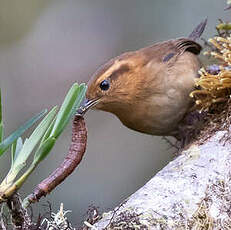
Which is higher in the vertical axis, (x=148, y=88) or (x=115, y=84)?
(x=115, y=84)

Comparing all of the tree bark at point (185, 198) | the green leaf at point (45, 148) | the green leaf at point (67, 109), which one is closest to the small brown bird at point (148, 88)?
the tree bark at point (185, 198)

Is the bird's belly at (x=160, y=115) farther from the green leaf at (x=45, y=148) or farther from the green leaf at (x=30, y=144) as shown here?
the green leaf at (x=45, y=148)

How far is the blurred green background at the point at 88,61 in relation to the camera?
207 inches

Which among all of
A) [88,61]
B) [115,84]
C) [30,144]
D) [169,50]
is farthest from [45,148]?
[88,61]

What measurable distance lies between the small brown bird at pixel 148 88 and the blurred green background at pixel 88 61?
1540mm

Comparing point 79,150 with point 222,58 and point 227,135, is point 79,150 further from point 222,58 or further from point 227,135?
point 222,58

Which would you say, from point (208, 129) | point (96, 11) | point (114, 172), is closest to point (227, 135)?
point (208, 129)

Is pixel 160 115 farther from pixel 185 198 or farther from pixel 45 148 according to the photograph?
pixel 45 148

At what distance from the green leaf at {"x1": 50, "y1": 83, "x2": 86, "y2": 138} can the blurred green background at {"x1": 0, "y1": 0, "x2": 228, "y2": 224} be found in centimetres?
313

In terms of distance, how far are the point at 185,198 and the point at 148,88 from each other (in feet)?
5.24

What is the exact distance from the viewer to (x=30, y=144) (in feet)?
6.39

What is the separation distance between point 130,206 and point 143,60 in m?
1.88

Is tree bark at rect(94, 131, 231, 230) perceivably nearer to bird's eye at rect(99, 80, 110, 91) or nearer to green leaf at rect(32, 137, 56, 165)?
green leaf at rect(32, 137, 56, 165)

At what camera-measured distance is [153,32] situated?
5742mm
